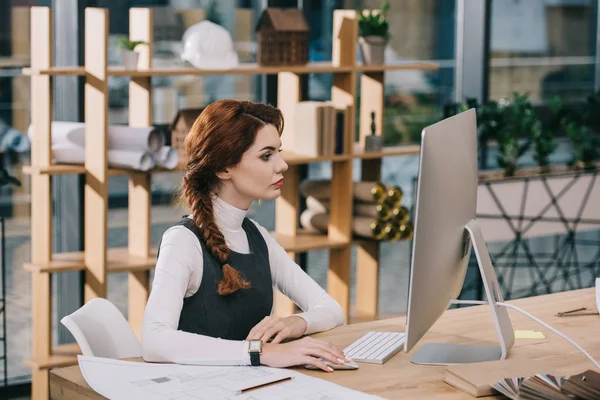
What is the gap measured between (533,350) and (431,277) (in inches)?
19.6

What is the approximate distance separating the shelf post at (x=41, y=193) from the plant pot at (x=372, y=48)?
1467mm

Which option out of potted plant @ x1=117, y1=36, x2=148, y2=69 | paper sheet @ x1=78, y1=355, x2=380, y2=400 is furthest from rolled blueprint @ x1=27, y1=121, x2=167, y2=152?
paper sheet @ x1=78, y1=355, x2=380, y2=400

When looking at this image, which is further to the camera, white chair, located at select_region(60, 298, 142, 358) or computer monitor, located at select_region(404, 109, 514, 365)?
white chair, located at select_region(60, 298, 142, 358)

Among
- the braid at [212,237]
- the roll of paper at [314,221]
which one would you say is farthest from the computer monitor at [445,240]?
the roll of paper at [314,221]

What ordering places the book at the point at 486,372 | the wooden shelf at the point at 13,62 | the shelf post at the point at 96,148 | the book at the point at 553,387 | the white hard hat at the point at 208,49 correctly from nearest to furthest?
the book at the point at 553,387
the book at the point at 486,372
the shelf post at the point at 96,148
the white hard hat at the point at 208,49
the wooden shelf at the point at 13,62

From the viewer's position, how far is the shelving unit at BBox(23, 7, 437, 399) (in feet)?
12.9

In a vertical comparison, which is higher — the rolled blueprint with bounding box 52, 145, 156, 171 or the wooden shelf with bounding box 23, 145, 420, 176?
the rolled blueprint with bounding box 52, 145, 156, 171

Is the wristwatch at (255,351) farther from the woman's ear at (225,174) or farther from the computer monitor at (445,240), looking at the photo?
the woman's ear at (225,174)

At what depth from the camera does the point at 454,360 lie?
2.47 meters

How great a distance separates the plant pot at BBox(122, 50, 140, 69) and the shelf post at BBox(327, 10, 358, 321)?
3.16ft

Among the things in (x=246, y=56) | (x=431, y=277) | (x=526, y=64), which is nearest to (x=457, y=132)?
(x=431, y=277)

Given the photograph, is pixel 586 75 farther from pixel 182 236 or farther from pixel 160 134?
pixel 182 236

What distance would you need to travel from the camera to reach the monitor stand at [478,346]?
7.99ft

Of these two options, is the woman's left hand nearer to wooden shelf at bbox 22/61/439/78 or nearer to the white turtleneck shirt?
the white turtleneck shirt
